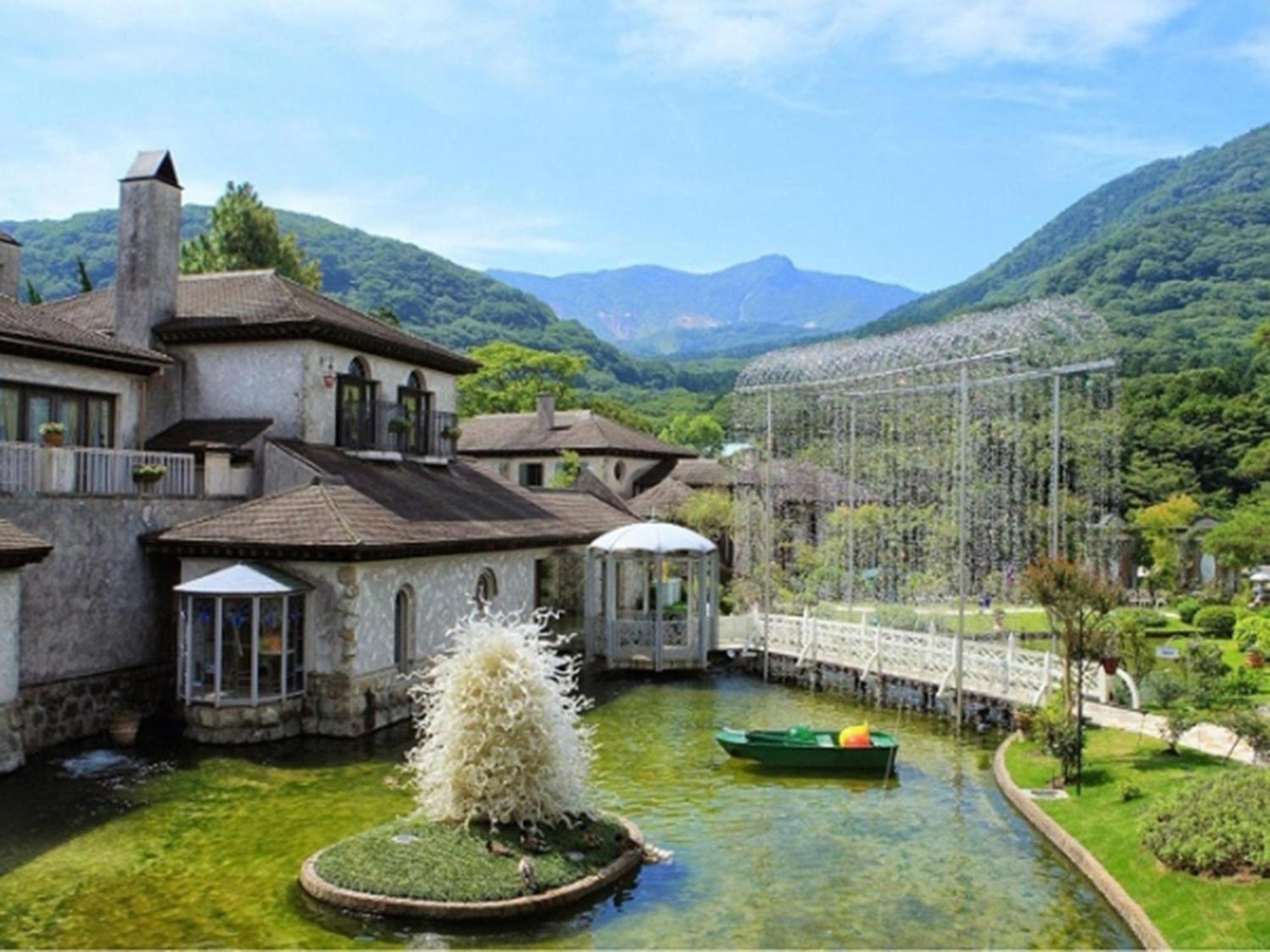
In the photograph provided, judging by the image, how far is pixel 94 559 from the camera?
65.2 ft

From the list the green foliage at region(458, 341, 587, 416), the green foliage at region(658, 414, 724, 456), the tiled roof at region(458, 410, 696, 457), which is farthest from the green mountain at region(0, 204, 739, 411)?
Result: the tiled roof at region(458, 410, 696, 457)

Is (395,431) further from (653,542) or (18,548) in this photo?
(18,548)

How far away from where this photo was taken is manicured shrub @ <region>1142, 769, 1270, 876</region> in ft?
39.1

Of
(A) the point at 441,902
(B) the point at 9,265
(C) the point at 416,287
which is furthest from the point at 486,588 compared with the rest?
(C) the point at 416,287

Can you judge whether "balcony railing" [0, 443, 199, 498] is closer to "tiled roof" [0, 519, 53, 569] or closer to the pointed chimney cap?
"tiled roof" [0, 519, 53, 569]

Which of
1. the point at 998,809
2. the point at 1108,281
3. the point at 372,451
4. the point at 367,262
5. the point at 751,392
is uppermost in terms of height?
the point at 367,262

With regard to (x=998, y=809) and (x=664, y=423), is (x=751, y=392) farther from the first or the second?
(x=664, y=423)

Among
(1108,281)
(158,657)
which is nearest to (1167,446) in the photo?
(1108,281)

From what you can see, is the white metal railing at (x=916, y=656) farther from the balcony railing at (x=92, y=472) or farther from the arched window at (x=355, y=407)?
the balcony railing at (x=92, y=472)

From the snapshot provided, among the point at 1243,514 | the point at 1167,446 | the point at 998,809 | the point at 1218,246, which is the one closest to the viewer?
the point at 998,809

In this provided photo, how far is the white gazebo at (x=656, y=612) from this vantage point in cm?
2895

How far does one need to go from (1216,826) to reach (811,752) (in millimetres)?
7145

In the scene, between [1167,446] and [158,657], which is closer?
[158,657]

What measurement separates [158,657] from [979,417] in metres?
23.2
